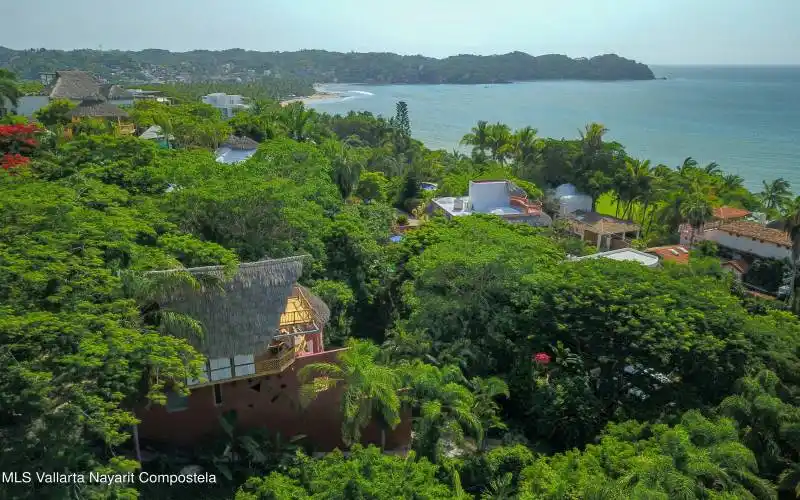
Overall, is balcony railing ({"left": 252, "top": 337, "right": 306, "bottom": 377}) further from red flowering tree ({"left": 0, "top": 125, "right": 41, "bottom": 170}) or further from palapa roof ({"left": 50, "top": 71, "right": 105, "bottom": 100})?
palapa roof ({"left": 50, "top": 71, "right": 105, "bottom": 100})

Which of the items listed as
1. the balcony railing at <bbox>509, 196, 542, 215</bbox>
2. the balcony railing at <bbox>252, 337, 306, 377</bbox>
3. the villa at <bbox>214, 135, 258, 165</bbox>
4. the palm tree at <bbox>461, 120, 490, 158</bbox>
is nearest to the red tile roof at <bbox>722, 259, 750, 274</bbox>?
the balcony railing at <bbox>509, 196, 542, 215</bbox>

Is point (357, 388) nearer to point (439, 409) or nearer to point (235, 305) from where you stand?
point (439, 409)

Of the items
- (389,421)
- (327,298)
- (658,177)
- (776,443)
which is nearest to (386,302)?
(327,298)

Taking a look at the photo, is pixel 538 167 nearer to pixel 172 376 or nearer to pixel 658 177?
pixel 658 177

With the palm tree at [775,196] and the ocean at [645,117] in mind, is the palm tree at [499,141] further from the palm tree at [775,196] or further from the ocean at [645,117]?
the ocean at [645,117]

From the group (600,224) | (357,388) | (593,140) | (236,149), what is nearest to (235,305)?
(357,388)

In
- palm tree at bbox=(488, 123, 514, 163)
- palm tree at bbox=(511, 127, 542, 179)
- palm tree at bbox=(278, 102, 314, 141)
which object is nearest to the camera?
palm tree at bbox=(278, 102, 314, 141)
